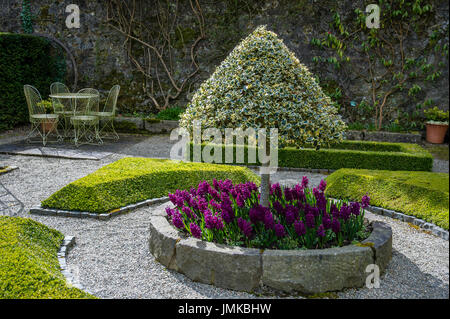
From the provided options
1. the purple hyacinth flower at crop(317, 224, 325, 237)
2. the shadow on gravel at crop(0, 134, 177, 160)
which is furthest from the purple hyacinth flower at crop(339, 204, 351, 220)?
the shadow on gravel at crop(0, 134, 177, 160)

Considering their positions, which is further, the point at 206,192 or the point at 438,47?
the point at 438,47

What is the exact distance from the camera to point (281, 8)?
11148 mm

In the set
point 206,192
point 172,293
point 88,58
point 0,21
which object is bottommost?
point 172,293

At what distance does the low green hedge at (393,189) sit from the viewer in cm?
484

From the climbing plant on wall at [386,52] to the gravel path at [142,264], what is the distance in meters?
6.52

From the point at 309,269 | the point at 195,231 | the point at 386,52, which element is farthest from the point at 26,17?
the point at 309,269

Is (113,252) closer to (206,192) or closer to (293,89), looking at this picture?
(206,192)

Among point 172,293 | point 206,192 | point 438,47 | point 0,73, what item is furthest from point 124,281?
point 438,47

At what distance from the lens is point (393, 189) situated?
5508 mm

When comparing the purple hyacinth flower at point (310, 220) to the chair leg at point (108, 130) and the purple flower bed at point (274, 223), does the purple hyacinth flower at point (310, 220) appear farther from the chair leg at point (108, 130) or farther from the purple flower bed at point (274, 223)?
the chair leg at point (108, 130)

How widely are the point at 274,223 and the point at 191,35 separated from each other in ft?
30.1

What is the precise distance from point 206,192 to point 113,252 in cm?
116

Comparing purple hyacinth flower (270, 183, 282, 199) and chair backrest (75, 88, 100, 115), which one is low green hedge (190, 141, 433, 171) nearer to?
purple hyacinth flower (270, 183, 282, 199)

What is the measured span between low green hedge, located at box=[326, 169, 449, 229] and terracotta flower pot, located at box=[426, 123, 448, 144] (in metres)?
4.78
